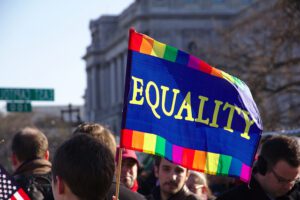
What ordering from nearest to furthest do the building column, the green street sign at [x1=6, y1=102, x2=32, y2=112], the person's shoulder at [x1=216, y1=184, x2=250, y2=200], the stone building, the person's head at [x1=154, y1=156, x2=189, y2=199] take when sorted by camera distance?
the person's shoulder at [x1=216, y1=184, x2=250, y2=200] → the person's head at [x1=154, y1=156, x2=189, y2=199] → the green street sign at [x1=6, y1=102, x2=32, y2=112] → the stone building → the building column

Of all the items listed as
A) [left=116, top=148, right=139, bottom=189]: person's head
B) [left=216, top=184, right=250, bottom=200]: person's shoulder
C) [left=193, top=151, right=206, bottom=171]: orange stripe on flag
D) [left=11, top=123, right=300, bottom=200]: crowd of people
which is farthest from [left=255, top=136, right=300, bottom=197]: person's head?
[left=116, top=148, right=139, bottom=189]: person's head

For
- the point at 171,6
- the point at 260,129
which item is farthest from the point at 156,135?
the point at 171,6

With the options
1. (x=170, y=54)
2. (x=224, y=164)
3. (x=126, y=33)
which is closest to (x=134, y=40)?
(x=170, y=54)

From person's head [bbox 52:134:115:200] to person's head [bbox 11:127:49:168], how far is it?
2.76 metres

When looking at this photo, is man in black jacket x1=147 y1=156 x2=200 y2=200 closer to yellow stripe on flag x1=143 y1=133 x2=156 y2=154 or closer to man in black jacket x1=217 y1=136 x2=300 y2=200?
man in black jacket x1=217 y1=136 x2=300 y2=200

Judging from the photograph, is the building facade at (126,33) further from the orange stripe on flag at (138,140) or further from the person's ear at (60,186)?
the person's ear at (60,186)

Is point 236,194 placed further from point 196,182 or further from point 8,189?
point 196,182

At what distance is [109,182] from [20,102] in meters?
17.2

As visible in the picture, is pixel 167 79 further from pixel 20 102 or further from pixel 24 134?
pixel 20 102

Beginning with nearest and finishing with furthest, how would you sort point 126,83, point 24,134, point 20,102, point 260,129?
point 126,83, point 260,129, point 24,134, point 20,102

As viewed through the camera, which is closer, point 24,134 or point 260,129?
point 260,129

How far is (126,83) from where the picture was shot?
5715 millimetres

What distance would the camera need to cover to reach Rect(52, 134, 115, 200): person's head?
4.73 metres

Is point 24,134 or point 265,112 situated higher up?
point 24,134
